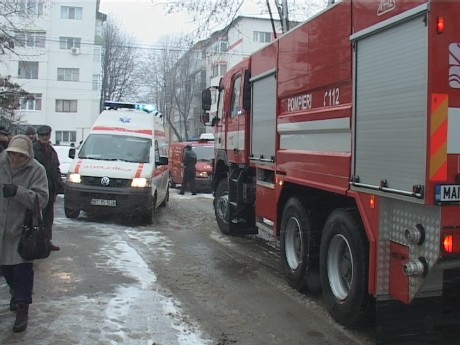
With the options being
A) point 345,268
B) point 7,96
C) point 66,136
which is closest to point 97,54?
point 66,136

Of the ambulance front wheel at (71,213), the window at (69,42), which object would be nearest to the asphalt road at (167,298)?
the ambulance front wheel at (71,213)

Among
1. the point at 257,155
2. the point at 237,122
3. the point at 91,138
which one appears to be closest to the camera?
the point at 257,155

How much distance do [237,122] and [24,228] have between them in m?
5.16

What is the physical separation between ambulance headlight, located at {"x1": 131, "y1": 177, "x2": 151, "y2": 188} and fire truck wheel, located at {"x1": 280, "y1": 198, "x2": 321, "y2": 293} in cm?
500

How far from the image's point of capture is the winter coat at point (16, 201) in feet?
16.1

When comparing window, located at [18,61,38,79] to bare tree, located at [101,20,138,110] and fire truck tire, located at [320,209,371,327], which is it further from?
fire truck tire, located at [320,209,371,327]

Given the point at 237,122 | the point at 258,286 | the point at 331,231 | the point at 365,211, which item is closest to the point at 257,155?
the point at 237,122

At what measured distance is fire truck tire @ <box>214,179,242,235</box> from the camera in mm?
10211

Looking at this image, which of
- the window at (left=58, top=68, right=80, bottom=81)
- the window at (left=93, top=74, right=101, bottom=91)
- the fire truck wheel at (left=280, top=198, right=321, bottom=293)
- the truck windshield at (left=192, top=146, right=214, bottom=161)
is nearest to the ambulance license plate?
the fire truck wheel at (left=280, top=198, right=321, bottom=293)

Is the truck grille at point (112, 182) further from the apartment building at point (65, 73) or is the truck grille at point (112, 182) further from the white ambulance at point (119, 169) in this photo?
the apartment building at point (65, 73)

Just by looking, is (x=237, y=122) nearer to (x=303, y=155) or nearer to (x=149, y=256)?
(x=149, y=256)

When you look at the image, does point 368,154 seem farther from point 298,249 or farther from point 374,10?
point 298,249

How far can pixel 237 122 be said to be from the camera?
9.51 m

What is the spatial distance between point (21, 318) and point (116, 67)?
60.0 meters
